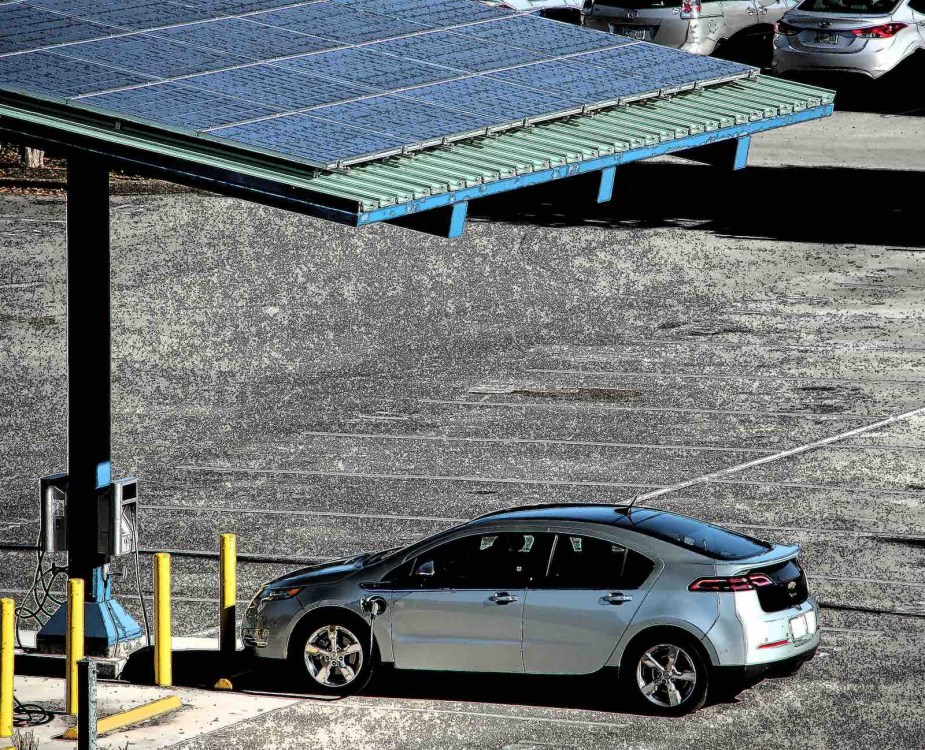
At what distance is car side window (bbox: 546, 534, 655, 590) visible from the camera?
11984 mm

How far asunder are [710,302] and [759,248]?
3.15 metres

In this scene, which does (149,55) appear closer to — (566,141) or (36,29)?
(36,29)

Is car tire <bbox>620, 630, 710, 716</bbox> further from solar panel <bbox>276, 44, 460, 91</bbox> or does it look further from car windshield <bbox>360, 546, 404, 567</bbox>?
solar panel <bbox>276, 44, 460, 91</bbox>

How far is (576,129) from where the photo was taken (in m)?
13.4

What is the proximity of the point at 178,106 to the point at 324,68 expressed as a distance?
5.88 feet

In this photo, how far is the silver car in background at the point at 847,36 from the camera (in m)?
34.0

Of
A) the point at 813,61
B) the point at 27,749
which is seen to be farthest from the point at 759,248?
the point at 27,749

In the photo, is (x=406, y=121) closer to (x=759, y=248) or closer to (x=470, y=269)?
(x=470, y=269)

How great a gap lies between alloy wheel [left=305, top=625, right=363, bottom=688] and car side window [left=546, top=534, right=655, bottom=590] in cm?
151

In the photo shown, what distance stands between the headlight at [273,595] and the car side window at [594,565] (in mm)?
1847

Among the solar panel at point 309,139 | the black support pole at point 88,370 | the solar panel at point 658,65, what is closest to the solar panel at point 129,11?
the black support pole at point 88,370

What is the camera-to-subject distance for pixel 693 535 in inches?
483

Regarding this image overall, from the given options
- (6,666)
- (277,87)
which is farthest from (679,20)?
(6,666)

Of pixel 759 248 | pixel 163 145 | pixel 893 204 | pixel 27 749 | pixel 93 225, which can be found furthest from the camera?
pixel 893 204
